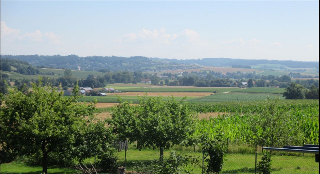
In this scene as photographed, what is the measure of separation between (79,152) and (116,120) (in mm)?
3451

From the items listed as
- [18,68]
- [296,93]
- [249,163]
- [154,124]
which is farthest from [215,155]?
[18,68]

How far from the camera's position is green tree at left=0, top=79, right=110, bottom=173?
19375mm

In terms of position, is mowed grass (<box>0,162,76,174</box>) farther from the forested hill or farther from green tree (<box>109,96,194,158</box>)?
the forested hill

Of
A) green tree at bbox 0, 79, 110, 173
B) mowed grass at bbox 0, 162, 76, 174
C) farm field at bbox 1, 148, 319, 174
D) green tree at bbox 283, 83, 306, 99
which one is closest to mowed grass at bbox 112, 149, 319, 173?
farm field at bbox 1, 148, 319, 174

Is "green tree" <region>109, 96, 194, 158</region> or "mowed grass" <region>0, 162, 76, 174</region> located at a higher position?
"green tree" <region>109, 96, 194, 158</region>

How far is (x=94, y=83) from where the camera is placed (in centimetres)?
15662

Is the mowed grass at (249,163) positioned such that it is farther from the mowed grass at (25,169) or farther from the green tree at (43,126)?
the mowed grass at (25,169)

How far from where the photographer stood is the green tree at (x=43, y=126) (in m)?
19.4

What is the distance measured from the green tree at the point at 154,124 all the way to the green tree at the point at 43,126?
176 centimetres

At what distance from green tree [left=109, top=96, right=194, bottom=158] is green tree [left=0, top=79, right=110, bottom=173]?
1763 mm

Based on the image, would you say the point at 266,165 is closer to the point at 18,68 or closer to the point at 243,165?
the point at 243,165

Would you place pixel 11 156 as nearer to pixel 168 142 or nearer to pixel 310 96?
pixel 168 142

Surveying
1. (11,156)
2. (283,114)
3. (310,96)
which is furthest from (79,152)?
(310,96)

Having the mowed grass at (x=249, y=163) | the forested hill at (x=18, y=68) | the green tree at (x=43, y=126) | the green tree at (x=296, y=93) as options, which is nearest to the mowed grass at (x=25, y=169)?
the green tree at (x=43, y=126)
